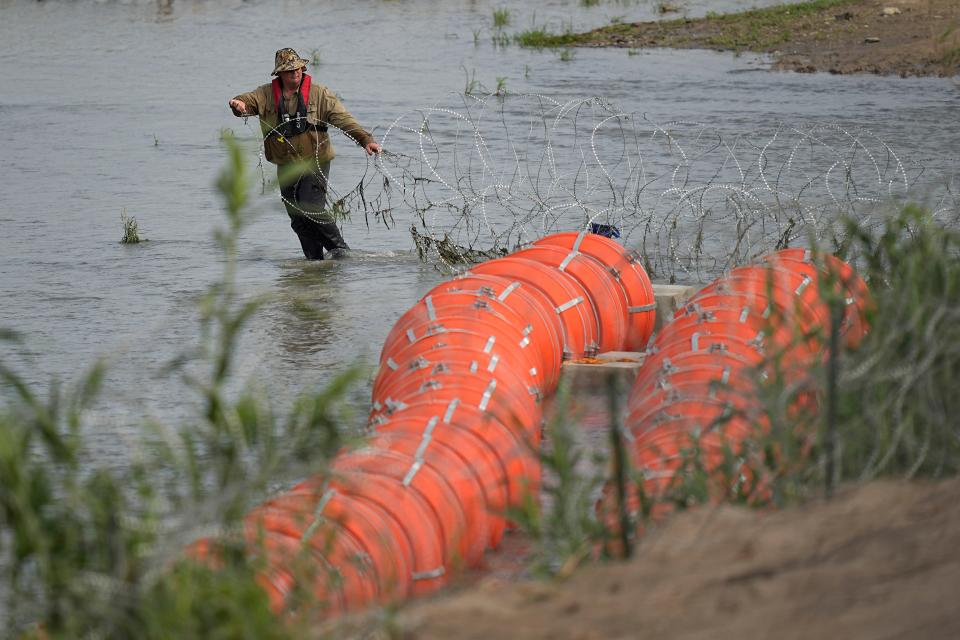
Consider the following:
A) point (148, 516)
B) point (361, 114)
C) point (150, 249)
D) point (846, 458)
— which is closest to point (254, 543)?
point (148, 516)

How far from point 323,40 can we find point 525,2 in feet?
26.9

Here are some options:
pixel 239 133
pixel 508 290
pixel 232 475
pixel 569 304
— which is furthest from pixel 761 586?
pixel 239 133

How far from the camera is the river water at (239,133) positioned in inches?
415

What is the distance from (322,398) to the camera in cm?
419

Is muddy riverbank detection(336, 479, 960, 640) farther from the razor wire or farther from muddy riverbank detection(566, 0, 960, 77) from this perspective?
muddy riverbank detection(566, 0, 960, 77)

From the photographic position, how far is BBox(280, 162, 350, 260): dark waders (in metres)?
12.4

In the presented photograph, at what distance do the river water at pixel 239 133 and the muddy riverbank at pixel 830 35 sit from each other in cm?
101

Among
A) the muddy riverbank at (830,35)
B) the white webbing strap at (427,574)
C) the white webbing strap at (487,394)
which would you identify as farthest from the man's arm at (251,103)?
the muddy riverbank at (830,35)

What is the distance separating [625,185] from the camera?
14.2 metres

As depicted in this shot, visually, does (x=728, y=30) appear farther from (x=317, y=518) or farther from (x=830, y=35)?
(x=317, y=518)

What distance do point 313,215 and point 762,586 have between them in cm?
920

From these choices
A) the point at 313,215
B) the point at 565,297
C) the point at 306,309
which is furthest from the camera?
the point at 313,215

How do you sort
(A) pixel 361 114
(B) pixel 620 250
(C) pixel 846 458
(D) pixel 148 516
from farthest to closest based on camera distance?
(A) pixel 361 114, (B) pixel 620 250, (C) pixel 846 458, (D) pixel 148 516

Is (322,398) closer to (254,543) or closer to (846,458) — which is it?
(254,543)
